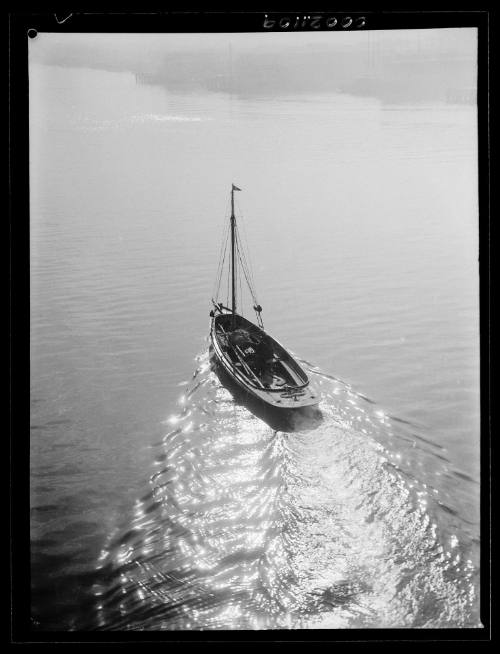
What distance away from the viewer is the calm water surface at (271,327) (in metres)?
4.45

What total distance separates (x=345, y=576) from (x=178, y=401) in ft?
8.90

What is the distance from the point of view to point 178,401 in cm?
639

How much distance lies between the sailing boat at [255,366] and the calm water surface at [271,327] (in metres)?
0.25

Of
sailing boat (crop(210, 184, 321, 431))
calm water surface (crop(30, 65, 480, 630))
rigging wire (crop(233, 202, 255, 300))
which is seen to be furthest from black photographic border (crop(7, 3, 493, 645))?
sailing boat (crop(210, 184, 321, 431))

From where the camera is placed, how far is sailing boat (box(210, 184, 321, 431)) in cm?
629

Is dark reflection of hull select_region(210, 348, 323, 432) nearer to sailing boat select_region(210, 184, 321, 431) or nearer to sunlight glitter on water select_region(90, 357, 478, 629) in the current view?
sailing boat select_region(210, 184, 321, 431)

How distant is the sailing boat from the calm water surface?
248 mm

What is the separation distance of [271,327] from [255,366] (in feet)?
3.24
